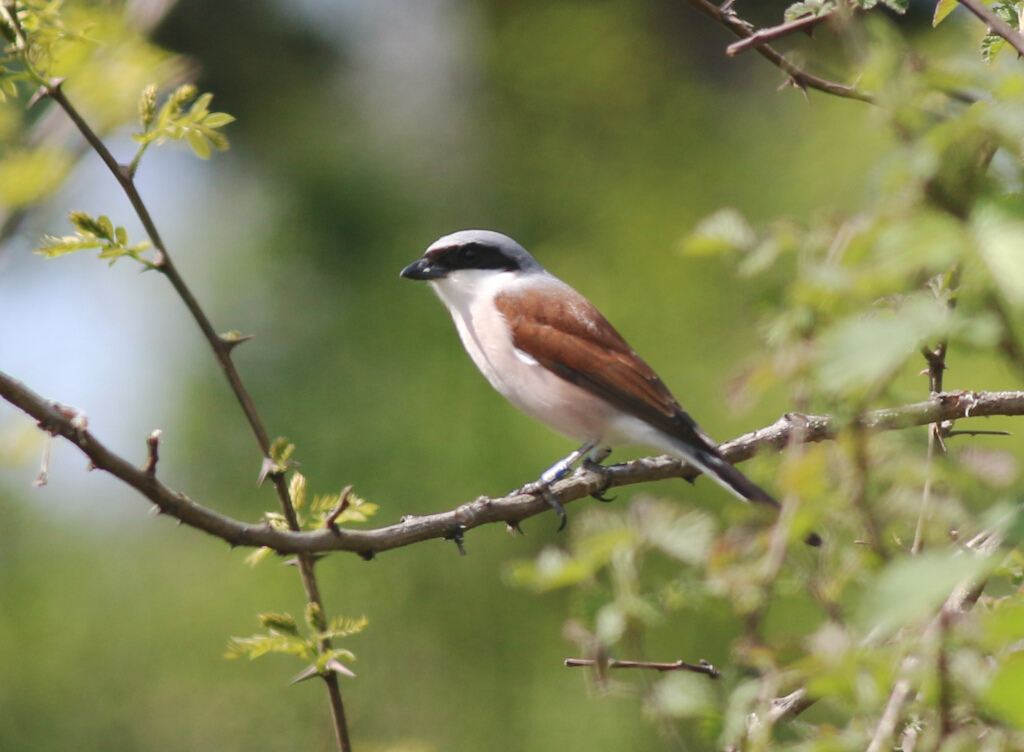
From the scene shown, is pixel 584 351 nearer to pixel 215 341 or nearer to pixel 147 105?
pixel 215 341

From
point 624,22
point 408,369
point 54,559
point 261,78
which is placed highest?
point 261,78

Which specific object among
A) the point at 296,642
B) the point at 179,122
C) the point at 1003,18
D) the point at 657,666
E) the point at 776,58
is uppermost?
the point at 179,122

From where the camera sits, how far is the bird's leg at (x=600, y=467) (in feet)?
9.61

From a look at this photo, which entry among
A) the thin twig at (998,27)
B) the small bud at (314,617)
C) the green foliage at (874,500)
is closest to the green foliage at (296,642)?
the small bud at (314,617)

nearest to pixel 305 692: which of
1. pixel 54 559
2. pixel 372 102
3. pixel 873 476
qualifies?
pixel 54 559

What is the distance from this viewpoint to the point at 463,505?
86.6 inches

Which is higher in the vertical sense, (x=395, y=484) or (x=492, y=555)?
(x=395, y=484)

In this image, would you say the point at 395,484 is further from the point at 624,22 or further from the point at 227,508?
the point at 624,22

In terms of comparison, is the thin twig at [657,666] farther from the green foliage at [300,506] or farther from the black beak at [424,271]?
the black beak at [424,271]

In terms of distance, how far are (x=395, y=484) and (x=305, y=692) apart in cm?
125

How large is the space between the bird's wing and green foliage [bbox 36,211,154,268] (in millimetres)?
2071

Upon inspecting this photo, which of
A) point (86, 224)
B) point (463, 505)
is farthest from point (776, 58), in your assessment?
point (86, 224)

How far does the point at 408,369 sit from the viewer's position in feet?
20.9

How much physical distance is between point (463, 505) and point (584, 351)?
→ 1.73 meters
